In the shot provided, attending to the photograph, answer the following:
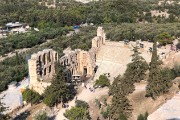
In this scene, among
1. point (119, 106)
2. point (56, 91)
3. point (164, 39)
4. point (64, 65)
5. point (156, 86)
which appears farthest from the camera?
point (164, 39)

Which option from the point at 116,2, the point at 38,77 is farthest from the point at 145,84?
the point at 116,2

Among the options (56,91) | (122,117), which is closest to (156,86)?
(122,117)

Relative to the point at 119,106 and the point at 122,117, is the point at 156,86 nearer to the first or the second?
the point at 119,106

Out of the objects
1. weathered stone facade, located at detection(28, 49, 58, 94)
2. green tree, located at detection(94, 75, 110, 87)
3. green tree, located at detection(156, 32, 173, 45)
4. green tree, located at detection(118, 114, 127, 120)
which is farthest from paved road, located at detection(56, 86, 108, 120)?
green tree, located at detection(156, 32, 173, 45)

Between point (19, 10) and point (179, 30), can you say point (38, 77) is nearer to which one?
point (179, 30)

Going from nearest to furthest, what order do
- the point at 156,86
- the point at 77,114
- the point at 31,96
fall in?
the point at 77,114 → the point at 156,86 → the point at 31,96

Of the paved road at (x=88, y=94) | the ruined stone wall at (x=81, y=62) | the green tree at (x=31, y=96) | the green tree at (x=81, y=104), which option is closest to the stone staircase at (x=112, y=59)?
the ruined stone wall at (x=81, y=62)

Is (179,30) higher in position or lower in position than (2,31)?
higher

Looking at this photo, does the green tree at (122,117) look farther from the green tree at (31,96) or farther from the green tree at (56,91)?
the green tree at (31,96)
